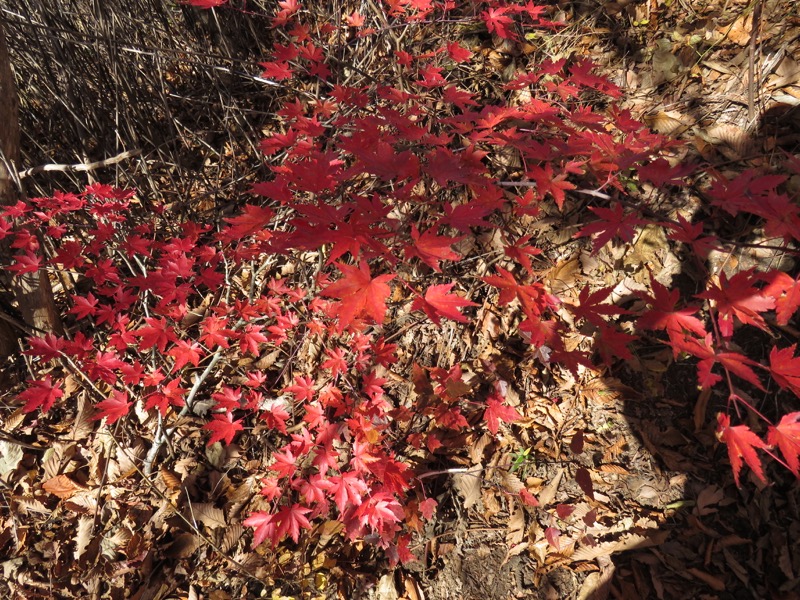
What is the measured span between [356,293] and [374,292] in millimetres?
49

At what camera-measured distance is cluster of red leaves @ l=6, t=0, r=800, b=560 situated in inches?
53.3

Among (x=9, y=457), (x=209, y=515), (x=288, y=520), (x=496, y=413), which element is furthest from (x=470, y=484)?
(x=9, y=457)

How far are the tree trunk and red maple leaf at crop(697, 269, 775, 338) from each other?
9.67ft

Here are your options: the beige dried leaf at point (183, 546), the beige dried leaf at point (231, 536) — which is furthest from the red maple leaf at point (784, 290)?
the beige dried leaf at point (183, 546)

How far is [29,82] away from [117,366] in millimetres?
2435

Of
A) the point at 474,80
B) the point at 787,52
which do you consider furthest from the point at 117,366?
the point at 787,52

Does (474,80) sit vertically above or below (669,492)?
above

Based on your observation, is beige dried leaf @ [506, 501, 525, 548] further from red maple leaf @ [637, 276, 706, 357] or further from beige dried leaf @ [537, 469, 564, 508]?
red maple leaf @ [637, 276, 706, 357]

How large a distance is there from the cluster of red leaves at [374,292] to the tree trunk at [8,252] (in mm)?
121

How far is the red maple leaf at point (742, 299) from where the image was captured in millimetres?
1314

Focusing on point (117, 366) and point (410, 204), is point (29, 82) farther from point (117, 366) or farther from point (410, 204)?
point (410, 204)

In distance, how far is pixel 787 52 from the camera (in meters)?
2.44

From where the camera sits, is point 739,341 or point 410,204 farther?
point 410,204

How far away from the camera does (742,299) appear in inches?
52.6
